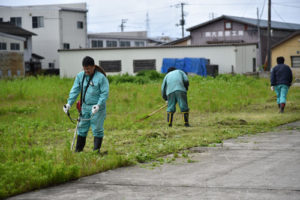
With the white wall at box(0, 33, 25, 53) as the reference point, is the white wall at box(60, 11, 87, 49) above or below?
above

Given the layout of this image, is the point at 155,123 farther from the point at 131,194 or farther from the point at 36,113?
the point at 131,194

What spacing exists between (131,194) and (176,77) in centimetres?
670

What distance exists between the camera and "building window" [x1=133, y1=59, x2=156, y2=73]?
3731 centimetres

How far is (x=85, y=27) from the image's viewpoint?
52844 mm

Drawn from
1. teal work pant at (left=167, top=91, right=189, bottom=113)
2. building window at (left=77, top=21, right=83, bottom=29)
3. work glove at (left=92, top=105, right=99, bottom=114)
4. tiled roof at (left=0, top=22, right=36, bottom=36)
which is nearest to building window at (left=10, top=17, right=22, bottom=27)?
tiled roof at (left=0, top=22, right=36, bottom=36)

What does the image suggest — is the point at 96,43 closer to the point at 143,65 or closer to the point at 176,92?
the point at 143,65

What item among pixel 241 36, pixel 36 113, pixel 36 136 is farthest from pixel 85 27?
pixel 36 136

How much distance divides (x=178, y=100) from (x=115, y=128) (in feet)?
5.79

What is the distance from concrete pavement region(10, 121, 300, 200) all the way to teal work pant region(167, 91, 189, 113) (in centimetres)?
386

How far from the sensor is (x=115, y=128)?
11.3 meters

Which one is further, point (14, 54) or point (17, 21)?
point (17, 21)

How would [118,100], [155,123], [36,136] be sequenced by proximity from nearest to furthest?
[36,136] < [155,123] < [118,100]

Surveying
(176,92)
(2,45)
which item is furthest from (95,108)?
(2,45)

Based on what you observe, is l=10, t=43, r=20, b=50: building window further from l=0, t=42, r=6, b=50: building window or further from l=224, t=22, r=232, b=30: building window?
l=224, t=22, r=232, b=30: building window
